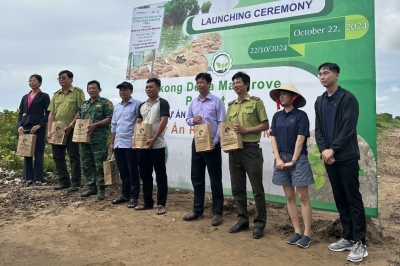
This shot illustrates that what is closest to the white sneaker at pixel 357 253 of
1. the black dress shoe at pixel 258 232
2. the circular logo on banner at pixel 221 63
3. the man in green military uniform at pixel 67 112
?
the black dress shoe at pixel 258 232

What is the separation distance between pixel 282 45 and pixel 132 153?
2.41 m

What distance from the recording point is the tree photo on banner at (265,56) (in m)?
3.84

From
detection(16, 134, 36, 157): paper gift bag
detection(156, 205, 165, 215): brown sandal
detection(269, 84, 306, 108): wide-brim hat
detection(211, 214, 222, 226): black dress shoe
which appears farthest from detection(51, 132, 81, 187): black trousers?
detection(269, 84, 306, 108): wide-brim hat

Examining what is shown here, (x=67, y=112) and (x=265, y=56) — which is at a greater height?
(x=265, y=56)

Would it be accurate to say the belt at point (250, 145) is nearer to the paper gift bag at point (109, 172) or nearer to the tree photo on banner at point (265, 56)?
the tree photo on banner at point (265, 56)

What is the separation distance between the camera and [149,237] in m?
3.83

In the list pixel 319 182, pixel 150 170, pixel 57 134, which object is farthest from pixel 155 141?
pixel 319 182

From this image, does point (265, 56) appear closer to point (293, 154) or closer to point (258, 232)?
point (293, 154)

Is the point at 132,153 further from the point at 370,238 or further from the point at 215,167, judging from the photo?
the point at 370,238

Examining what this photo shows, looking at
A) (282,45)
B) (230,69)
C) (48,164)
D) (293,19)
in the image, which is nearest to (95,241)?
(230,69)

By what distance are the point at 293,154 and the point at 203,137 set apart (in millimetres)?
1044

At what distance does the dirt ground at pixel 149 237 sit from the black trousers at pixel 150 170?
27cm

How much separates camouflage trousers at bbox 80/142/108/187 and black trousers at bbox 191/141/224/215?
5.20 ft

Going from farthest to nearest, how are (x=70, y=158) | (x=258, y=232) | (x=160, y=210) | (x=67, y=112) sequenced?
1. (x=70, y=158)
2. (x=67, y=112)
3. (x=160, y=210)
4. (x=258, y=232)
